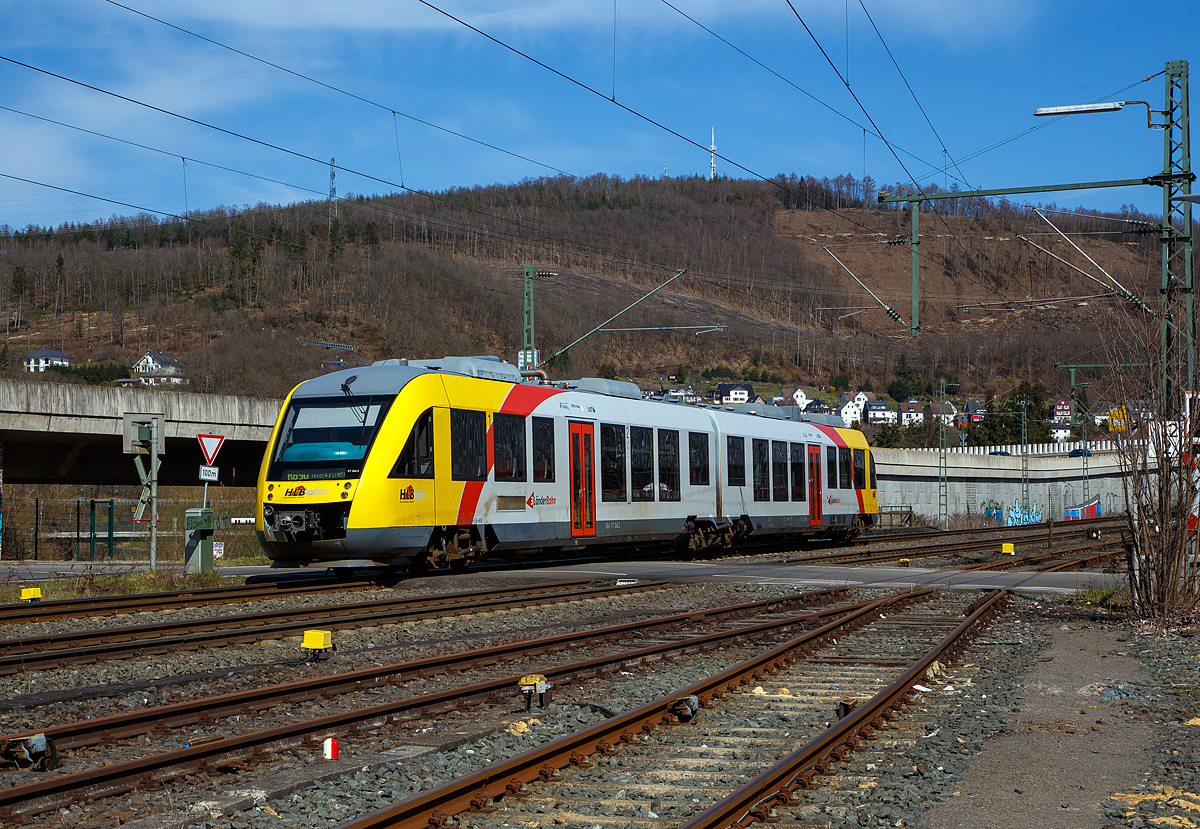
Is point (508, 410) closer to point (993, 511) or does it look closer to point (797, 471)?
point (797, 471)

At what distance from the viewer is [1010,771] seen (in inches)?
267

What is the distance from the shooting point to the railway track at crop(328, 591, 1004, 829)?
18.7 ft

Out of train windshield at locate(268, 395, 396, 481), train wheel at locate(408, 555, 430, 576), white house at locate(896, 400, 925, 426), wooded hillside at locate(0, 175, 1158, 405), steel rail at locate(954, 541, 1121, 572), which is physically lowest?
steel rail at locate(954, 541, 1121, 572)

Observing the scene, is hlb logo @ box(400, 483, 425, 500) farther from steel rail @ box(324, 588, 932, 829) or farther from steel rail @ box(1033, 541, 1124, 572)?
steel rail @ box(1033, 541, 1124, 572)

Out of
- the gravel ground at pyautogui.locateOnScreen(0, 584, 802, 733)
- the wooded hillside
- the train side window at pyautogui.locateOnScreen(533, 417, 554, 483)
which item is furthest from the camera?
the wooded hillside

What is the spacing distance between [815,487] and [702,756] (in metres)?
25.4

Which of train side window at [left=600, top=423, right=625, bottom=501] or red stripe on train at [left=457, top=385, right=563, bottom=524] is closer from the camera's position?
red stripe on train at [left=457, top=385, right=563, bottom=524]

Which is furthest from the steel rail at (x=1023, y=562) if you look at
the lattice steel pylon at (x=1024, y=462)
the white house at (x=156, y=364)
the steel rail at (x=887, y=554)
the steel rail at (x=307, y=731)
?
the white house at (x=156, y=364)

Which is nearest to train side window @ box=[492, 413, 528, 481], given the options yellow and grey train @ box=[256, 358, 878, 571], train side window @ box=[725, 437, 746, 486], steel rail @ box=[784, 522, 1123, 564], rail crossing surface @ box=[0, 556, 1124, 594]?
yellow and grey train @ box=[256, 358, 878, 571]

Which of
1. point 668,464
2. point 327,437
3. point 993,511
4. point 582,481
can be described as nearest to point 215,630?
point 327,437

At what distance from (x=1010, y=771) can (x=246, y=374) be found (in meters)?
72.5

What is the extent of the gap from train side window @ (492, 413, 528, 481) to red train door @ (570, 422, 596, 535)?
1677 millimetres

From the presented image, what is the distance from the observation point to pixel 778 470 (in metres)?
29.8

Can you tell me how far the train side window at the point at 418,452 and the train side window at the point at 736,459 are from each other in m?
10.8
